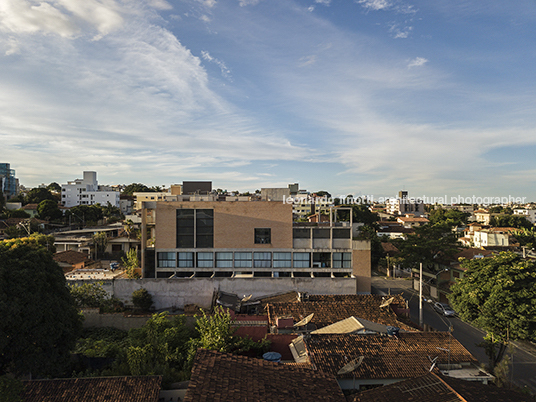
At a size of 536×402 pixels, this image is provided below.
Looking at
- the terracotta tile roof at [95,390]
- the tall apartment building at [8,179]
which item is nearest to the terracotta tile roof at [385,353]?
the terracotta tile roof at [95,390]

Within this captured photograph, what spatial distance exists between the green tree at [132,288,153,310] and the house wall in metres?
6.14

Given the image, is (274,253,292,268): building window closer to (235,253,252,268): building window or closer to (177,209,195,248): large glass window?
(235,253,252,268): building window

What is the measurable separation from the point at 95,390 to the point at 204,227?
2427 cm

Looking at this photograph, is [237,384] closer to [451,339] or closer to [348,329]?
[348,329]

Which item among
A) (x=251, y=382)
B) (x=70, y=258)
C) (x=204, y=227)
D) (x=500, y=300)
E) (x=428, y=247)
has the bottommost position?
(x=70, y=258)

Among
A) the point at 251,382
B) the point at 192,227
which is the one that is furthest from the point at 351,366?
the point at 192,227

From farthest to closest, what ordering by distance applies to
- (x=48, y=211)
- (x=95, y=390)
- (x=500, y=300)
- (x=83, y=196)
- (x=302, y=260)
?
(x=83, y=196) → (x=48, y=211) → (x=302, y=260) → (x=500, y=300) → (x=95, y=390)

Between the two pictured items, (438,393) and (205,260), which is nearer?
(438,393)

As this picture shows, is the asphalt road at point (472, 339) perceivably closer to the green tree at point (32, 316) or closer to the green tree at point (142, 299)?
the green tree at point (142, 299)

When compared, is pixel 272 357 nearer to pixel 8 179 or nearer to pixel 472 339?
pixel 472 339

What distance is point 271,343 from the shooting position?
21.0 metres

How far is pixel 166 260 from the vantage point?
38.0 metres

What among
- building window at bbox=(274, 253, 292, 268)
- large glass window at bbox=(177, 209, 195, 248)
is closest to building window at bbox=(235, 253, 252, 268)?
building window at bbox=(274, 253, 292, 268)

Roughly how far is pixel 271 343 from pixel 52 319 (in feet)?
41.9
